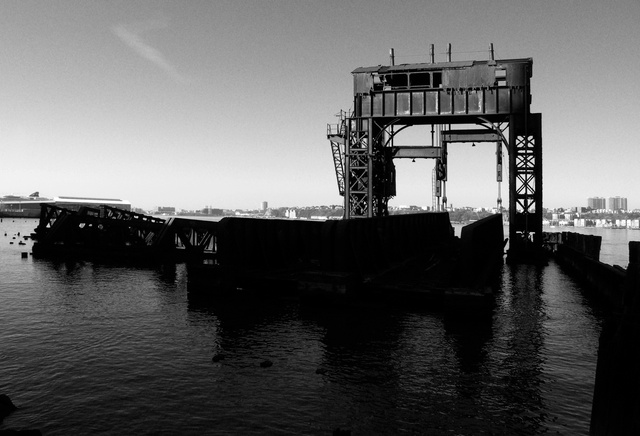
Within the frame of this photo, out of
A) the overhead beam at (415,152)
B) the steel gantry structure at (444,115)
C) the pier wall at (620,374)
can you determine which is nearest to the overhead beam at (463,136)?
the overhead beam at (415,152)

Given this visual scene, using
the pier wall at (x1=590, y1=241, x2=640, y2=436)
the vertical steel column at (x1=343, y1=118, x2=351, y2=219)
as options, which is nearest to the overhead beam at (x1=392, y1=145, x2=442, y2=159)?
the vertical steel column at (x1=343, y1=118, x2=351, y2=219)

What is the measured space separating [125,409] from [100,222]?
28.8 metres

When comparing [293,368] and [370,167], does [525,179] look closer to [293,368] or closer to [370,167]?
[370,167]

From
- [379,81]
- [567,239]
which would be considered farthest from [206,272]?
[567,239]

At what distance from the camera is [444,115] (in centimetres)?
3077

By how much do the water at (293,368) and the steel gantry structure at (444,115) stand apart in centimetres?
1530

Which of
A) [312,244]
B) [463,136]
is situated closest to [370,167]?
[312,244]

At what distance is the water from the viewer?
662 centimetres

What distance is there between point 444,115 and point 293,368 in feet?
86.4

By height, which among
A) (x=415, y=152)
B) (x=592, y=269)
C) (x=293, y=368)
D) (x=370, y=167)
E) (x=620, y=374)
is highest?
(x=415, y=152)

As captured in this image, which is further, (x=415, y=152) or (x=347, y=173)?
(x=415, y=152)

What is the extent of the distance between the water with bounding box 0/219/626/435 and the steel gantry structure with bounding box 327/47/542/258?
15.3 meters

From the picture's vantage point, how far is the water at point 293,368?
6.62 metres

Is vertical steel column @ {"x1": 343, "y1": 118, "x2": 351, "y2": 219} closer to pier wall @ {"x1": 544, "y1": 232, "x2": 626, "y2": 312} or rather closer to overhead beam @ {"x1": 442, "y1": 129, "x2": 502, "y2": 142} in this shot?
overhead beam @ {"x1": 442, "y1": 129, "x2": 502, "y2": 142}
